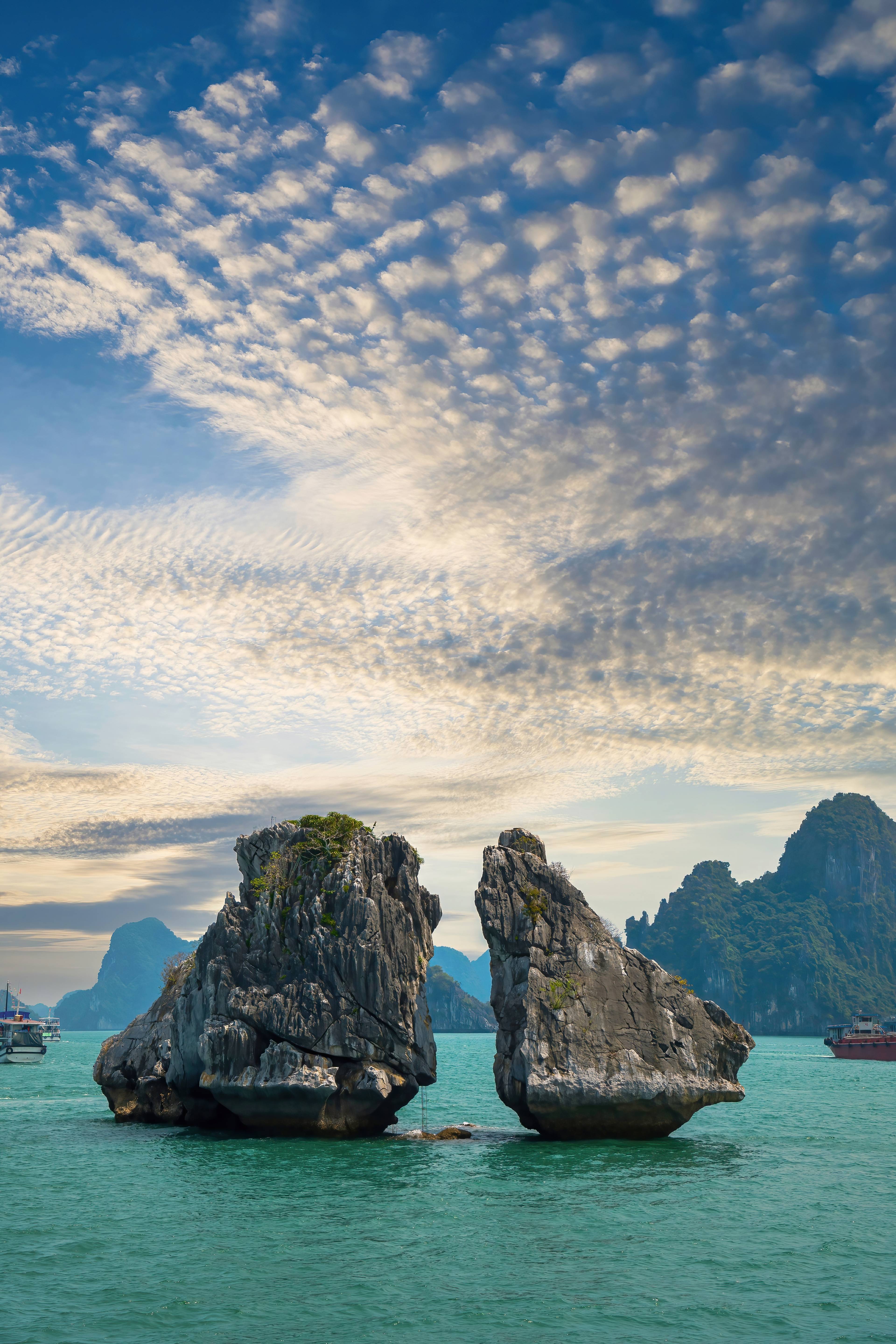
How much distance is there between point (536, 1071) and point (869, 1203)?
13143 millimetres

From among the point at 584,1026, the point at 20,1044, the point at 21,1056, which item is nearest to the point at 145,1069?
the point at 584,1026

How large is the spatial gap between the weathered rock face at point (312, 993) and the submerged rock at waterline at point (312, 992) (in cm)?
6

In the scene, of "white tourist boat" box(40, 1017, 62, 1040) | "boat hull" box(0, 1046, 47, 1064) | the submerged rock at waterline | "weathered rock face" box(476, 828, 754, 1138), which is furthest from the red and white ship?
"white tourist boat" box(40, 1017, 62, 1040)

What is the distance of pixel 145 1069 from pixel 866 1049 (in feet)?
365

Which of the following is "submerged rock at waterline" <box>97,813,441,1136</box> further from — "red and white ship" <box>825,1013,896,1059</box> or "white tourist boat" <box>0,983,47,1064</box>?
"red and white ship" <box>825,1013,896,1059</box>

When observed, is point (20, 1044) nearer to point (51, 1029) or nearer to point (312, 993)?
point (51, 1029)

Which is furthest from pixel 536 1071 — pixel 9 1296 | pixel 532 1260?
pixel 9 1296

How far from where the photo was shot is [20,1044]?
135625mm

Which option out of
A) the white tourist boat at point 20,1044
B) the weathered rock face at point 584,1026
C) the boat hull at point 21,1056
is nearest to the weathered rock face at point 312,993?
the weathered rock face at point 584,1026

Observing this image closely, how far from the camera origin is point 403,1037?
4722 centimetres

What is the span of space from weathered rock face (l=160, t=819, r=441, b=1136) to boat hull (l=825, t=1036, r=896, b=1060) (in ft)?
344

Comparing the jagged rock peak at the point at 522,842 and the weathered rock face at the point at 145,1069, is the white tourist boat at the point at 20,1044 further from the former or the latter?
the jagged rock peak at the point at 522,842

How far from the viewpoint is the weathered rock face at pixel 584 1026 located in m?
42.0

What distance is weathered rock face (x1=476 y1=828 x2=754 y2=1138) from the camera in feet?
138
